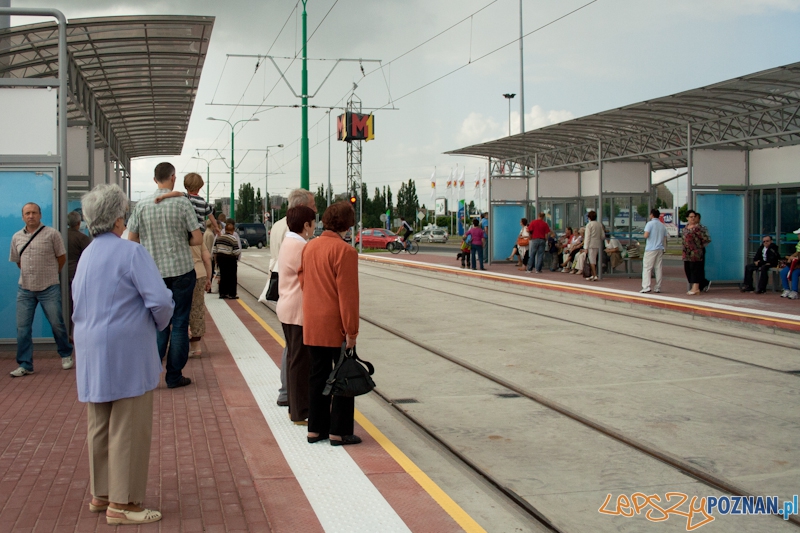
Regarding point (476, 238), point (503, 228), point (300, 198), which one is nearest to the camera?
point (300, 198)

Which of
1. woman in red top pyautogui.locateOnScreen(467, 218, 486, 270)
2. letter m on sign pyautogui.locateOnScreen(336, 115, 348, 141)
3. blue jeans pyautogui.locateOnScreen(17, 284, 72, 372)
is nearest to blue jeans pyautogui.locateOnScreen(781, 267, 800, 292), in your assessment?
woman in red top pyautogui.locateOnScreen(467, 218, 486, 270)

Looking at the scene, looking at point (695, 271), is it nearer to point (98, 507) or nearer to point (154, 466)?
point (154, 466)

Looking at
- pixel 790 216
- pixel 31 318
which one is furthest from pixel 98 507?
pixel 790 216

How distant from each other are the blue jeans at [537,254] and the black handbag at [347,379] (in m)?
19.6

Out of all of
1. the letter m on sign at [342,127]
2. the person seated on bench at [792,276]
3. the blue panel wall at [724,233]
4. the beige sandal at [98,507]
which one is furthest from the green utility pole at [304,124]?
the beige sandal at [98,507]

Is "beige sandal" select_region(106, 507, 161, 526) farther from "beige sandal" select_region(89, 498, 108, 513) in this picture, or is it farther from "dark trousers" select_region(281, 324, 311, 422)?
"dark trousers" select_region(281, 324, 311, 422)

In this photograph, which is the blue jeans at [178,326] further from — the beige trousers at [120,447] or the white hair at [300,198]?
the beige trousers at [120,447]

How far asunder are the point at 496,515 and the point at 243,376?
166 inches

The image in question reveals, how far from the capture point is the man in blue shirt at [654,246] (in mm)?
16594

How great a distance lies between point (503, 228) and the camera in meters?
A: 28.1

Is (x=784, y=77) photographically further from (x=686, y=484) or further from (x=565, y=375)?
(x=686, y=484)

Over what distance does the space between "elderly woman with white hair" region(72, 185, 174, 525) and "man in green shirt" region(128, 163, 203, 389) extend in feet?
9.79

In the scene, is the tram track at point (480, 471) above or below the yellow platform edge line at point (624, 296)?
below

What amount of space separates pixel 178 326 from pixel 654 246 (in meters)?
12.0
